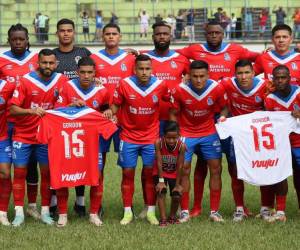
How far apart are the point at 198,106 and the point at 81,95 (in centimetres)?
133

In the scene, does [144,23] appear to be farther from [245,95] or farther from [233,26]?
[245,95]

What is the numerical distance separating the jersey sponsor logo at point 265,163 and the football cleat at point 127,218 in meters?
1.51

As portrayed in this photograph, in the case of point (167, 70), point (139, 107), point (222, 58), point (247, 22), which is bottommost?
point (139, 107)

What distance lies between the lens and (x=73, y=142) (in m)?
7.84

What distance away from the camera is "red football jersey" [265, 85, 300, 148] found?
7.95 meters

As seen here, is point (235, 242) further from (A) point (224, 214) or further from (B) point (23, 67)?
(B) point (23, 67)

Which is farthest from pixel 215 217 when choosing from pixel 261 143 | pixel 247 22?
pixel 247 22

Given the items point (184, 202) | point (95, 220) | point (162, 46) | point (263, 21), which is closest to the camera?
point (95, 220)

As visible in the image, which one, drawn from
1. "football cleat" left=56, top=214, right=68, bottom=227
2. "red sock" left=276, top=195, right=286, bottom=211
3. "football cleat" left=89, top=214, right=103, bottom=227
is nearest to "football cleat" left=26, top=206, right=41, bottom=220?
"football cleat" left=56, top=214, right=68, bottom=227

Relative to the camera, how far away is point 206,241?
698cm

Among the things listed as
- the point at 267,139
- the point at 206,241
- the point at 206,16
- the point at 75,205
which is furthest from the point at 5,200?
the point at 206,16

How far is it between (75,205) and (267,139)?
2.52 metres

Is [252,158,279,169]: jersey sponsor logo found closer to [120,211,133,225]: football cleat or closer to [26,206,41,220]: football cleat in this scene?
[120,211,133,225]: football cleat

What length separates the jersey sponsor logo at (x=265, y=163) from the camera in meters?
7.97
